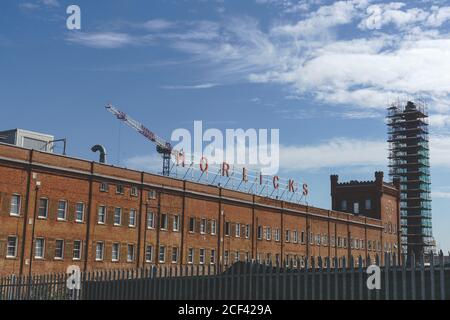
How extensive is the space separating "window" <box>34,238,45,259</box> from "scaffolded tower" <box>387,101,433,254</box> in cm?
9339

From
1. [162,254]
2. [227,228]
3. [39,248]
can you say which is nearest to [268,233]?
[227,228]

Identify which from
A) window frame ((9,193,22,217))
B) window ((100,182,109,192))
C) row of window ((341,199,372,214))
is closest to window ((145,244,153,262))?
window ((100,182,109,192))

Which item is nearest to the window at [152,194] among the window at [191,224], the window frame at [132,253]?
the window frame at [132,253]

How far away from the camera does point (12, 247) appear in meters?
46.3

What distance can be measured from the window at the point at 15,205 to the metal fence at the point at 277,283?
26122mm

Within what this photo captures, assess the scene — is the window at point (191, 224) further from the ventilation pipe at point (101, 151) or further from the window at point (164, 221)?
the ventilation pipe at point (101, 151)

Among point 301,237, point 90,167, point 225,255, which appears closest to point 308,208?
point 301,237

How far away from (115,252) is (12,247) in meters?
10.5

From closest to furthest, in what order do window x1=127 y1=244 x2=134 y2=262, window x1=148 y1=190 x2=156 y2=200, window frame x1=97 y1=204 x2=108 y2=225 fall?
window frame x1=97 y1=204 x2=108 y2=225 → window x1=127 y1=244 x2=134 y2=262 → window x1=148 y1=190 x2=156 y2=200

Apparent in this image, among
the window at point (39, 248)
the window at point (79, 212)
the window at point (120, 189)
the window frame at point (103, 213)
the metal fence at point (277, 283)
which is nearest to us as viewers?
the metal fence at point (277, 283)

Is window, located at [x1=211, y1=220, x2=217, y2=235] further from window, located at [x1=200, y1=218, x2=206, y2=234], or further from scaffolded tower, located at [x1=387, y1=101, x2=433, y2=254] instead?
scaffolded tower, located at [x1=387, y1=101, x2=433, y2=254]

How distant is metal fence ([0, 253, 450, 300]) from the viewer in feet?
41.7

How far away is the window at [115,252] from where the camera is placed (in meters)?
54.1

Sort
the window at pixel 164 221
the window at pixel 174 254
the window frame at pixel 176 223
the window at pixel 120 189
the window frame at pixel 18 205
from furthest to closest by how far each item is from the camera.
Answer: the window frame at pixel 176 223
the window at pixel 174 254
the window at pixel 164 221
the window at pixel 120 189
the window frame at pixel 18 205
